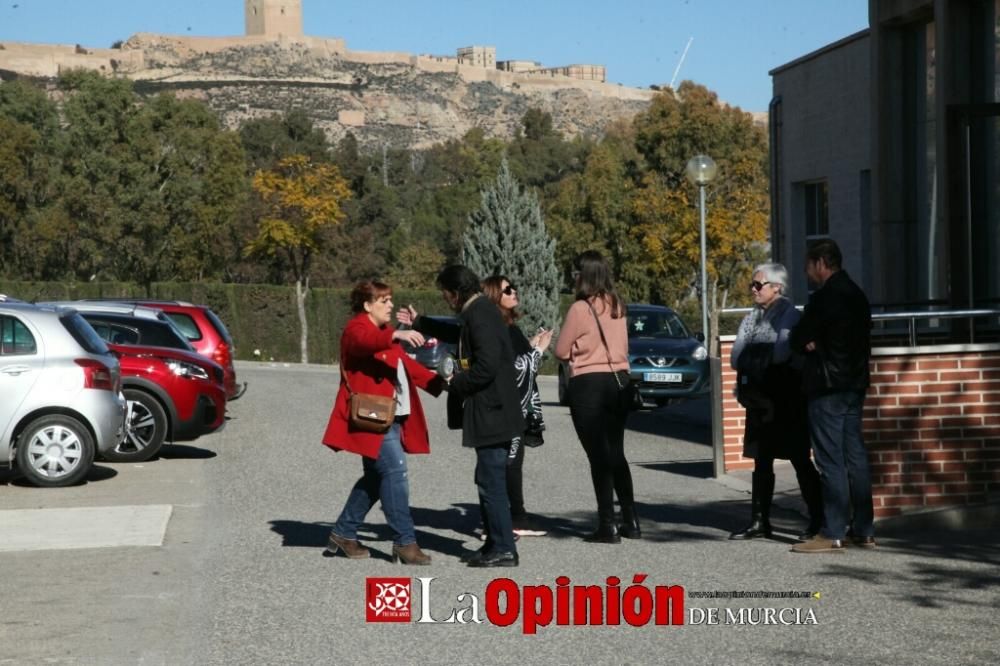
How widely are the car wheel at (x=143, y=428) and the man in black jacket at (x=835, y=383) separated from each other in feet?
29.9

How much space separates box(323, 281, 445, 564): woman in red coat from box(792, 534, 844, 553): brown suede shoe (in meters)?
2.25

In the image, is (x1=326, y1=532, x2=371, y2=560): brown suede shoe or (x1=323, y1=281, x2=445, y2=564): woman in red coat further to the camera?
(x1=326, y1=532, x2=371, y2=560): brown suede shoe

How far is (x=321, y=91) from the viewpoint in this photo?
186 meters

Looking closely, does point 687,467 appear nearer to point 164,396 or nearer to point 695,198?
point 164,396

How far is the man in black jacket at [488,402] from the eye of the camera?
31.6ft

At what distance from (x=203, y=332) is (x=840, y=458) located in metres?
13.5

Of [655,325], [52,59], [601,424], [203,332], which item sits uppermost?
[52,59]

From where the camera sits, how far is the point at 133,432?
57.0 ft

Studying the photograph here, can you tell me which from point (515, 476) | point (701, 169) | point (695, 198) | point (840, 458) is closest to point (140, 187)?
point (695, 198)

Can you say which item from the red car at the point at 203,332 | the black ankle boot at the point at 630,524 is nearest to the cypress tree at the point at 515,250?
the red car at the point at 203,332

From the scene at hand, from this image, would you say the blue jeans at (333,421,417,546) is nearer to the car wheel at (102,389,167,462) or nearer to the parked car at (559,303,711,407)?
the car wheel at (102,389,167,462)

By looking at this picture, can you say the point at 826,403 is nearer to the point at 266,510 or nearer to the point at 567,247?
the point at 266,510

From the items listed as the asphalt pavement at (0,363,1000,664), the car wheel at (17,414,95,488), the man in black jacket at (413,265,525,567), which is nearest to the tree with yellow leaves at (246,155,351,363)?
the car wheel at (17,414,95,488)

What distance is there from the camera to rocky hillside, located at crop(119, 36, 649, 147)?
17812 centimetres
